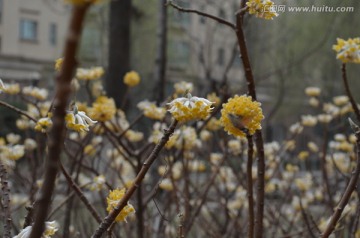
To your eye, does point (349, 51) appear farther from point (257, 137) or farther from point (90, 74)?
point (90, 74)

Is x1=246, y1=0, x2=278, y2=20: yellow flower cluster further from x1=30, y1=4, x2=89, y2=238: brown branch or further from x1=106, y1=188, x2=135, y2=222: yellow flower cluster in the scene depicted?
x1=30, y1=4, x2=89, y2=238: brown branch

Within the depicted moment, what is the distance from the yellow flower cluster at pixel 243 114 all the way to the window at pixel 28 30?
67.5 feet

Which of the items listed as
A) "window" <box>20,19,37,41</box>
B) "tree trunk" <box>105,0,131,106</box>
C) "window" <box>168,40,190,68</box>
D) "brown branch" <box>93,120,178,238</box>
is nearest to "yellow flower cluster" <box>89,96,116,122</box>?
"brown branch" <box>93,120,178,238</box>

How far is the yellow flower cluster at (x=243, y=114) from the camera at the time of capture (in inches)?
34.9

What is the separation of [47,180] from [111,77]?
16.6 ft

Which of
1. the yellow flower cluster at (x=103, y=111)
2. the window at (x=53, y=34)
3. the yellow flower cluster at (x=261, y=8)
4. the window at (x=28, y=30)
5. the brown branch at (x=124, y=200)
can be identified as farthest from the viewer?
the window at (x=53, y=34)

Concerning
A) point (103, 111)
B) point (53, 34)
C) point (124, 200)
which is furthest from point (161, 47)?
point (53, 34)

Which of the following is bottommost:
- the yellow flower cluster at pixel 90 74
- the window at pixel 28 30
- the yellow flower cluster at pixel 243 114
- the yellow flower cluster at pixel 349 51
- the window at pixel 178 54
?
the yellow flower cluster at pixel 243 114

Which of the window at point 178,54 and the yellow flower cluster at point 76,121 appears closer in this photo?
the yellow flower cluster at point 76,121

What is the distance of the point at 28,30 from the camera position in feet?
68.3

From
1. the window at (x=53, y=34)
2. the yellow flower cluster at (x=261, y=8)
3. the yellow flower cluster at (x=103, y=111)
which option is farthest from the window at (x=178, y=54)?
the yellow flower cluster at (x=261, y=8)

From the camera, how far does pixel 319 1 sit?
390cm

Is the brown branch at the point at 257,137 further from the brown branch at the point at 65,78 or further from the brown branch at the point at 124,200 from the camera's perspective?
the brown branch at the point at 65,78

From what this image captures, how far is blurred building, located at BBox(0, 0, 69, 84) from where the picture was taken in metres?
19.8
